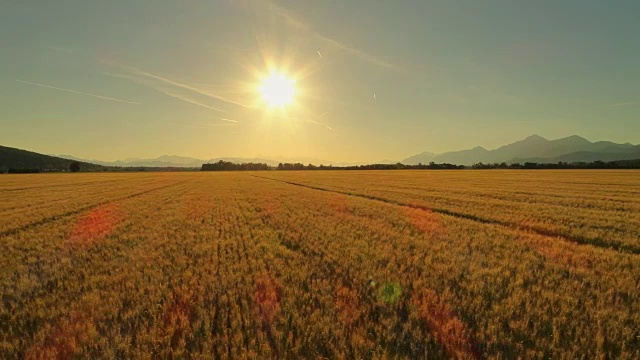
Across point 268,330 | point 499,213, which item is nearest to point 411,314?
point 268,330

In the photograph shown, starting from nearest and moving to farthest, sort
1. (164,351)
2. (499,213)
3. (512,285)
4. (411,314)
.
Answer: (164,351) → (411,314) → (512,285) → (499,213)

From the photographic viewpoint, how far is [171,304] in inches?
231

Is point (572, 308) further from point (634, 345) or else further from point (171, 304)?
point (171, 304)

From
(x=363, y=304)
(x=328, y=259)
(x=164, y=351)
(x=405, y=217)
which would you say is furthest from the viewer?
(x=405, y=217)

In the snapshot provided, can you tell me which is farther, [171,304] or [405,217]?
[405,217]

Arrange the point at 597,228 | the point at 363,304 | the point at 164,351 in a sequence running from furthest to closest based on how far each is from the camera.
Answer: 1. the point at 597,228
2. the point at 363,304
3. the point at 164,351

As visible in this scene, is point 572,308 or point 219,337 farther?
point 572,308

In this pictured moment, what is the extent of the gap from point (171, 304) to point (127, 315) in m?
0.71

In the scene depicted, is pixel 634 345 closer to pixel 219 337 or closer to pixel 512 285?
pixel 512 285

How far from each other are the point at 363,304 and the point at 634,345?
3.82 meters

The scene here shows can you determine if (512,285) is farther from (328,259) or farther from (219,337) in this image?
(219,337)

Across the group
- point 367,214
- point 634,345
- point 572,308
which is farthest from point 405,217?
point 634,345

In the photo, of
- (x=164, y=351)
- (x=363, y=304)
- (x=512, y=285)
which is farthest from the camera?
(x=512, y=285)

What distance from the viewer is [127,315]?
17.6 feet
